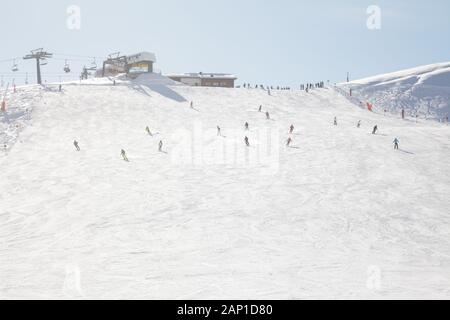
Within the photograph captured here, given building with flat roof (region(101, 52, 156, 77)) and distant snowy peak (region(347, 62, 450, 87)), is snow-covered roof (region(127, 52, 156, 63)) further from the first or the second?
distant snowy peak (region(347, 62, 450, 87))

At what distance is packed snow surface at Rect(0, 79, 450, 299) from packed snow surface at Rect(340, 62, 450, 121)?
4008 cm

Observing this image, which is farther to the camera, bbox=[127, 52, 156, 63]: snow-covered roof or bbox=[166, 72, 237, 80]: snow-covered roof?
bbox=[166, 72, 237, 80]: snow-covered roof

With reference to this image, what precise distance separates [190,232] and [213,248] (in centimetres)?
213

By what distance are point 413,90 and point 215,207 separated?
8172 cm

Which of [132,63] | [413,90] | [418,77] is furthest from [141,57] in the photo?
[418,77]

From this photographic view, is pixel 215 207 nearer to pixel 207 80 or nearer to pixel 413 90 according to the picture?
pixel 207 80

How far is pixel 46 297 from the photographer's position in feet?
46.8

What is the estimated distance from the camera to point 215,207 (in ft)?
78.2

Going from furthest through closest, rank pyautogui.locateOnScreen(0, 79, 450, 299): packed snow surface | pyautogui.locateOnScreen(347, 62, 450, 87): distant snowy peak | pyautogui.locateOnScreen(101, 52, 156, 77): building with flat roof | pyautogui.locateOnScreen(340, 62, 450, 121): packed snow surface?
pyautogui.locateOnScreen(347, 62, 450, 87): distant snowy peak
pyautogui.locateOnScreen(340, 62, 450, 121): packed snow surface
pyautogui.locateOnScreen(101, 52, 156, 77): building with flat roof
pyautogui.locateOnScreen(0, 79, 450, 299): packed snow surface

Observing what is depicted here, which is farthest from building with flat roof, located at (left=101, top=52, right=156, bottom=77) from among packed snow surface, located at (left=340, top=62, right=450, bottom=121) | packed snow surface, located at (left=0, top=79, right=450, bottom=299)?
packed snow surface, located at (left=340, top=62, right=450, bottom=121)

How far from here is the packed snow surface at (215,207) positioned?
15.6 m

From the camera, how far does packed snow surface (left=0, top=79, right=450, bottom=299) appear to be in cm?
1564

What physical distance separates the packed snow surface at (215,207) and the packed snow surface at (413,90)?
40079 millimetres
